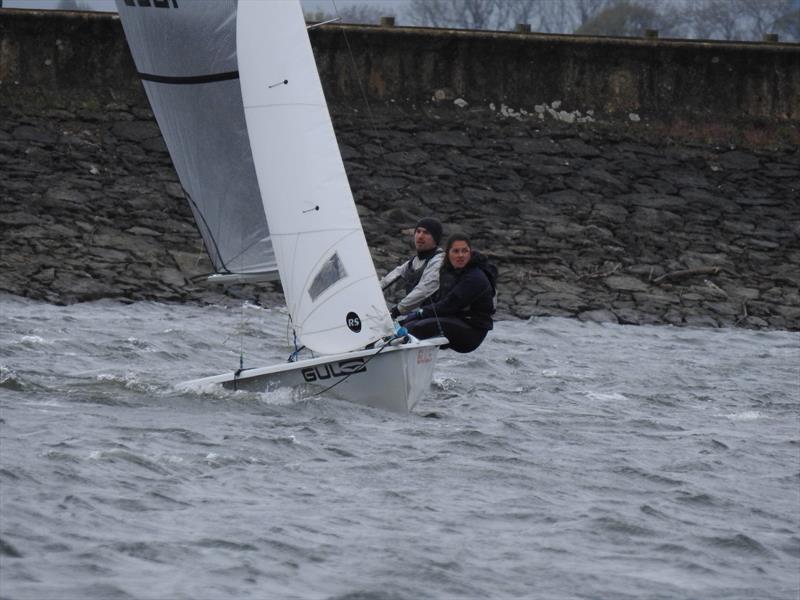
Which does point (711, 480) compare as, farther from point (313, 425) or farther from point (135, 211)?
point (135, 211)

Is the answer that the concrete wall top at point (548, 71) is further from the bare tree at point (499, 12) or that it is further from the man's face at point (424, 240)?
the bare tree at point (499, 12)

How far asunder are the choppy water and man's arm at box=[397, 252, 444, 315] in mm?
766

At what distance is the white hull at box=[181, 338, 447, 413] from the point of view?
1006 cm

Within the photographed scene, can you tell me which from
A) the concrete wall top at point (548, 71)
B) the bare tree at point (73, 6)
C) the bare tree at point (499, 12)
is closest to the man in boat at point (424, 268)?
the concrete wall top at point (548, 71)

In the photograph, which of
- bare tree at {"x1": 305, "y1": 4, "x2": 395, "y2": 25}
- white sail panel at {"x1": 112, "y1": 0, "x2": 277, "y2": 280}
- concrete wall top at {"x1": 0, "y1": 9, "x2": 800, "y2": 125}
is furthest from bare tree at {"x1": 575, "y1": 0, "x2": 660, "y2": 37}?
white sail panel at {"x1": 112, "y1": 0, "x2": 277, "y2": 280}

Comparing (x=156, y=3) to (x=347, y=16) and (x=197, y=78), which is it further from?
(x=347, y=16)

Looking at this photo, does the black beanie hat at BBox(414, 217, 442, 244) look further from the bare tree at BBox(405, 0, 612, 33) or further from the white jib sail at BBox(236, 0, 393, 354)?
the bare tree at BBox(405, 0, 612, 33)

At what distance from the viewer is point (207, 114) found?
10.5 metres

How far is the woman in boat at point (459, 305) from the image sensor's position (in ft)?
35.8

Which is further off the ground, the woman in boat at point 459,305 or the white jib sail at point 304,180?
the white jib sail at point 304,180

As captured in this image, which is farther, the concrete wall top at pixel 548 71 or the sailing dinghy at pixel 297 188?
the concrete wall top at pixel 548 71

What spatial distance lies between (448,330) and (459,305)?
19 cm

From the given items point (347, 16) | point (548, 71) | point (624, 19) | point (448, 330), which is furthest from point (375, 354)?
point (624, 19)

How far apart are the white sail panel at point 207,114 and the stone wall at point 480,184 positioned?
5867mm
